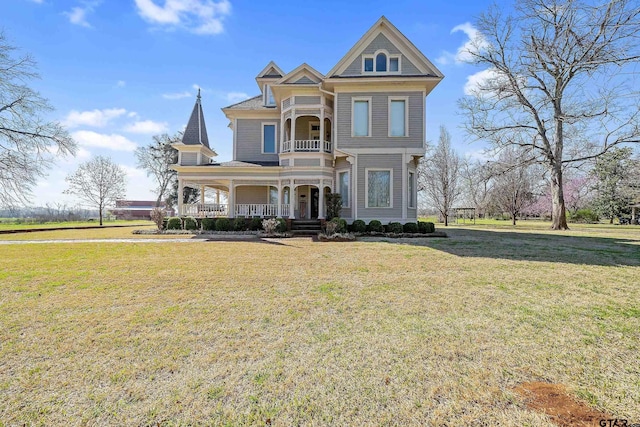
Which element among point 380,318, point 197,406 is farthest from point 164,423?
point 380,318

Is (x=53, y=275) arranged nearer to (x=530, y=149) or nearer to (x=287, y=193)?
(x=287, y=193)

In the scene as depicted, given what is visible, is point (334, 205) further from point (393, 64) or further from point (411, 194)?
point (393, 64)

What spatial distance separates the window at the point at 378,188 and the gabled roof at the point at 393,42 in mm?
5936

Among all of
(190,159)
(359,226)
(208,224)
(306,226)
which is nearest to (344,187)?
(359,226)

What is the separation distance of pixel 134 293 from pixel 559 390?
604cm

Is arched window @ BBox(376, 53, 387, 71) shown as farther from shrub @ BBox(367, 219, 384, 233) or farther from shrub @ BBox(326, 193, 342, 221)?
shrub @ BBox(367, 219, 384, 233)

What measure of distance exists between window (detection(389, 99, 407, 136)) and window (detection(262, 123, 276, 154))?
8.11 meters

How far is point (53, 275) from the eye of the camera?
249 inches

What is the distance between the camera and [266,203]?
65.1 feet

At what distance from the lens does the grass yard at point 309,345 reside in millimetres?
2283

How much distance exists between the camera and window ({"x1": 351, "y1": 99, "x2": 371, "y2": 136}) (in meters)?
16.3

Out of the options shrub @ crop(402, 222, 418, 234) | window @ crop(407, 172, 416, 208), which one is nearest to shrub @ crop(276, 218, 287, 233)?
shrub @ crop(402, 222, 418, 234)

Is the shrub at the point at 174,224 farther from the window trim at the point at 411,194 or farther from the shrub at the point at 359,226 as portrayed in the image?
the window trim at the point at 411,194

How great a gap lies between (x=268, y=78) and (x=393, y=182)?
12.0 metres
